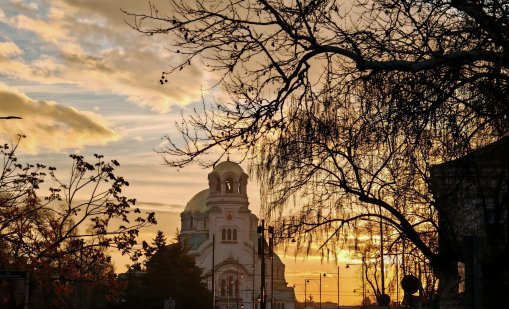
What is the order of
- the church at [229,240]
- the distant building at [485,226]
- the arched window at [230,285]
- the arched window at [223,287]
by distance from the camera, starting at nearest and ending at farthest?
1. the distant building at [485,226]
2. the church at [229,240]
3. the arched window at [223,287]
4. the arched window at [230,285]

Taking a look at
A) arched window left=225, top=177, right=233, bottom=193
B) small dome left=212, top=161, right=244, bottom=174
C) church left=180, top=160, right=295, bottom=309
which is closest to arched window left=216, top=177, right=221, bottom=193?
church left=180, top=160, right=295, bottom=309

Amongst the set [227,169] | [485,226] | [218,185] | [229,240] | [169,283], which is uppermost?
[227,169]

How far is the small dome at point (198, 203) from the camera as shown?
155m

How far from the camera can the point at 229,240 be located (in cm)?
15000

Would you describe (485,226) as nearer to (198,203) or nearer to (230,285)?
(230,285)

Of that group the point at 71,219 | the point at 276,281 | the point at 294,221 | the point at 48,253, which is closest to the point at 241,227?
the point at 276,281

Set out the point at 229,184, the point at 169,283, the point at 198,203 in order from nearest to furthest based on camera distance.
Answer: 1. the point at 169,283
2. the point at 229,184
3. the point at 198,203

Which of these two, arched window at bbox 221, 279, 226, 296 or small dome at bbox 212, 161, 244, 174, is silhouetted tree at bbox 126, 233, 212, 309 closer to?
small dome at bbox 212, 161, 244, 174

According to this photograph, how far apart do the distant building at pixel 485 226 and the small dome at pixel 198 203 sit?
13535cm

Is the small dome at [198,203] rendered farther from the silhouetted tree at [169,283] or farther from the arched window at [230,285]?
the silhouetted tree at [169,283]

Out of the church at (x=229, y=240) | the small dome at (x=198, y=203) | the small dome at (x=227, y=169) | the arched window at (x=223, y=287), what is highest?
the small dome at (x=227, y=169)

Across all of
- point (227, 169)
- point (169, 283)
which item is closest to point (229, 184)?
point (227, 169)

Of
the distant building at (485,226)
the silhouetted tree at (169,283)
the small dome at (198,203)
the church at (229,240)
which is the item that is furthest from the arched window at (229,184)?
the distant building at (485,226)

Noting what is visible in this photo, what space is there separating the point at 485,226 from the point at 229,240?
132698mm
